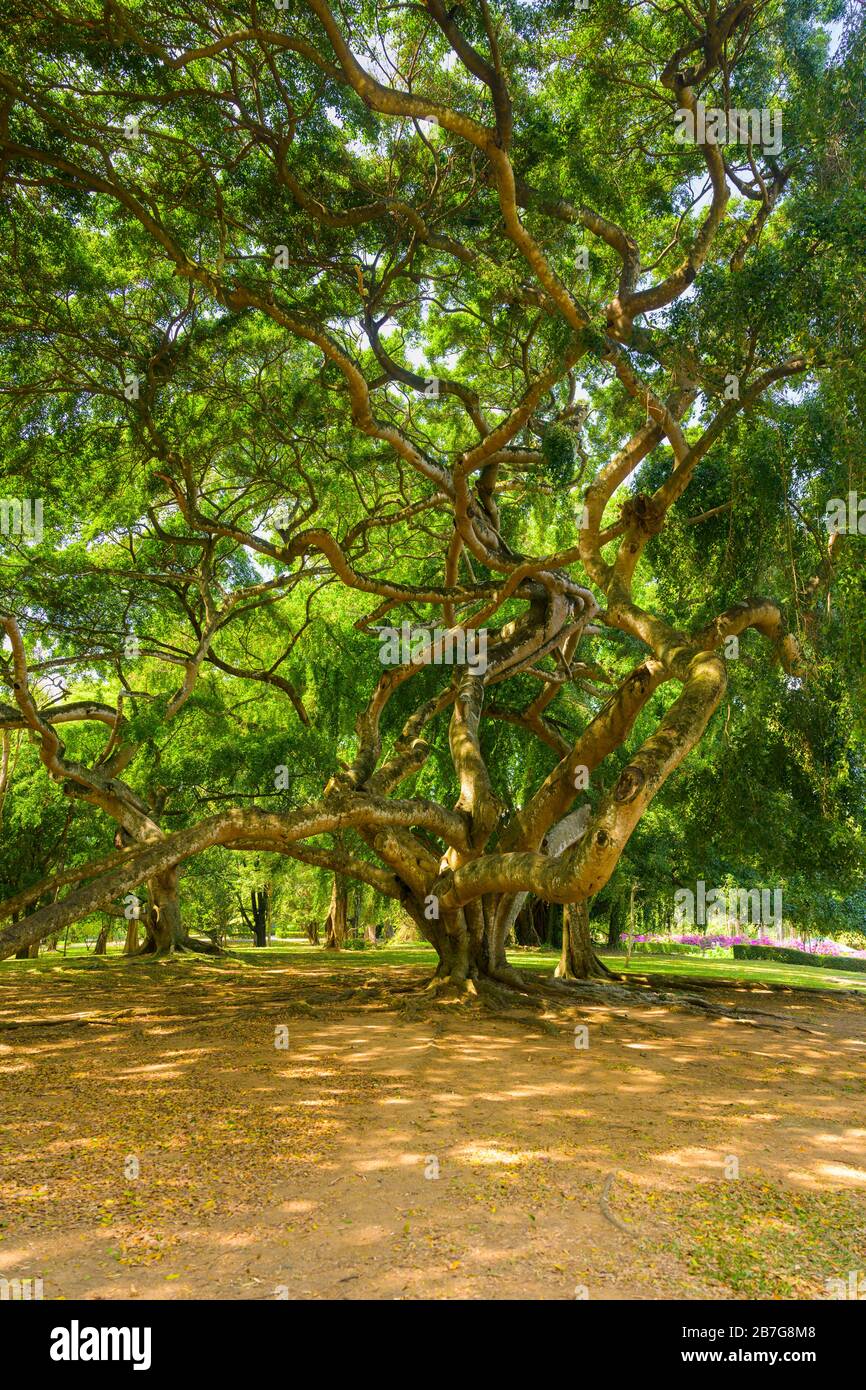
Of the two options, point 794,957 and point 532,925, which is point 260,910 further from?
point 794,957

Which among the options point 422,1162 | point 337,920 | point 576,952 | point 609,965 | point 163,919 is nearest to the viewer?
point 422,1162

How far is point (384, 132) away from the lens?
8.20 metres

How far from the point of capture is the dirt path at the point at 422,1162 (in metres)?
3.03

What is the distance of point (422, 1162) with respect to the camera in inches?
167

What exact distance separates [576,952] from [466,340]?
9.04 m

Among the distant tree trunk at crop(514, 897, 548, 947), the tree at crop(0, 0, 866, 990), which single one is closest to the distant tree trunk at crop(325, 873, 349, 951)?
the distant tree trunk at crop(514, 897, 548, 947)

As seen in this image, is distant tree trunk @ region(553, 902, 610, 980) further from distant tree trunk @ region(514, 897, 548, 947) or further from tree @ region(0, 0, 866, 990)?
distant tree trunk @ region(514, 897, 548, 947)

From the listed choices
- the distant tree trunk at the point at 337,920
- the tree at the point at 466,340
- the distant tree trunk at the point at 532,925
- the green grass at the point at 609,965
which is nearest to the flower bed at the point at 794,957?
the green grass at the point at 609,965

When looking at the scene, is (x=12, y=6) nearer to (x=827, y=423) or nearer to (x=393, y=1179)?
(x=827, y=423)

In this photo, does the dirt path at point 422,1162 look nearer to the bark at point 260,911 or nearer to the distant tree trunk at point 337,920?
the distant tree trunk at point 337,920

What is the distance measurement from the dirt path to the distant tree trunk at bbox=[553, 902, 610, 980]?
165 inches

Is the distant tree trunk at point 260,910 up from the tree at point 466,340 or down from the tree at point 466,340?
down

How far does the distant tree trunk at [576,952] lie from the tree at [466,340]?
7 cm

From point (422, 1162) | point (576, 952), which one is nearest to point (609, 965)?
point (576, 952)
